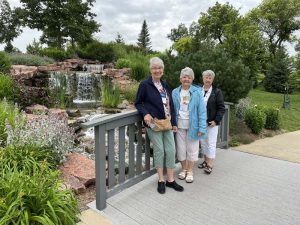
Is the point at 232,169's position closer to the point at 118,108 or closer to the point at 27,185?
the point at 27,185

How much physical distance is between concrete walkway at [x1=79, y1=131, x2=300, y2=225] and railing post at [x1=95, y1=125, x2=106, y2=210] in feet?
0.37

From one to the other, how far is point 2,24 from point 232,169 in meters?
28.8

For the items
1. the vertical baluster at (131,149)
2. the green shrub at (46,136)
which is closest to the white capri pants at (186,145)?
the vertical baluster at (131,149)

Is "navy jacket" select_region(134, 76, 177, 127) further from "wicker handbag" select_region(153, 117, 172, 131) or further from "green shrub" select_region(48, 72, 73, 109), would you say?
"green shrub" select_region(48, 72, 73, 109)

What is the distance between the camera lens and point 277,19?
29.5 m

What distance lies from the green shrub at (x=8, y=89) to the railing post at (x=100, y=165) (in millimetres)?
4712

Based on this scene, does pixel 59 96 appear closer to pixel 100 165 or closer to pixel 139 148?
pixel 139 148

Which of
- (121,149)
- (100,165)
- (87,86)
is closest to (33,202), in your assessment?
(100,165)

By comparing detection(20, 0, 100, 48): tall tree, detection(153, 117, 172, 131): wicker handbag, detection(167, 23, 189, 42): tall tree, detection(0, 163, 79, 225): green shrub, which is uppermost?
detection(167, 23, 189, 42): tall tree

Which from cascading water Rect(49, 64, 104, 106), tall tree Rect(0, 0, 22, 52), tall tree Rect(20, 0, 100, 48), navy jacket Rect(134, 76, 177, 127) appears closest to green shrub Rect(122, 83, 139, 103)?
cascading water Rect(49, 64, 104, 106)

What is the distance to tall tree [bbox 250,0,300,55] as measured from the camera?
94.1ft

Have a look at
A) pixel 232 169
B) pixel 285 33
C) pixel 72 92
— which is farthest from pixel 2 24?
pixel 232 169

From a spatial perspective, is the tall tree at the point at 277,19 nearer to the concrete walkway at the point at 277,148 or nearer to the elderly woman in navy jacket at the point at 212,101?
the concrete walkway at the point at 277,148

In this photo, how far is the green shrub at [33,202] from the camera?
7.93ft
